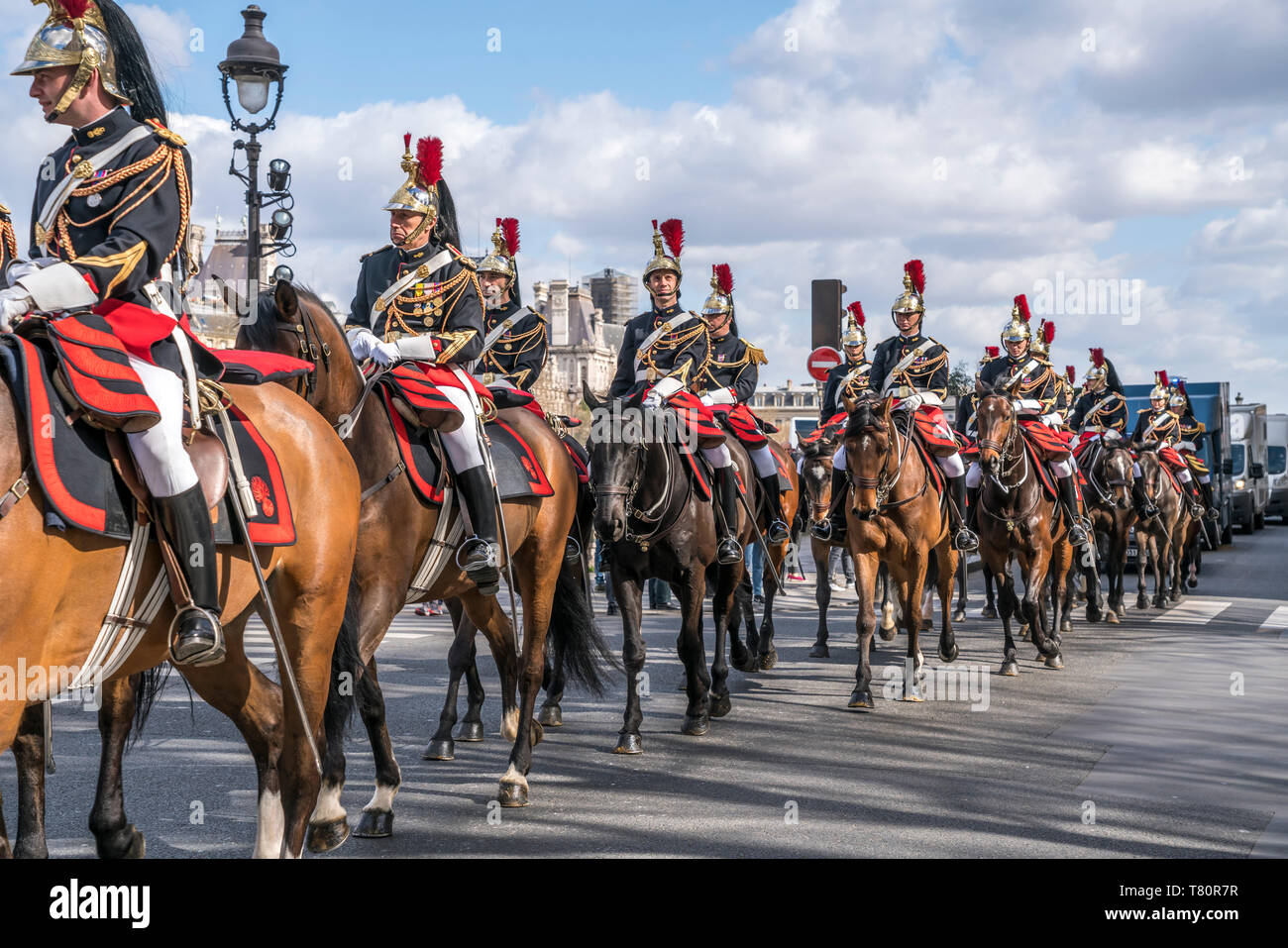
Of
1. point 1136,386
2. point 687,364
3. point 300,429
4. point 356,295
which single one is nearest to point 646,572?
point 687,364

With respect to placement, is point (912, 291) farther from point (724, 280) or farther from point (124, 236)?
point (124, 236)

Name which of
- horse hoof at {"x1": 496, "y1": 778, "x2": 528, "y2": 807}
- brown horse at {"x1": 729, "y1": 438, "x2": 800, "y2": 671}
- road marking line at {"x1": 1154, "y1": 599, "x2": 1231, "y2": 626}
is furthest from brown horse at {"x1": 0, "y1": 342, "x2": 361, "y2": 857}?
road marking line at {"x1": 1154, "y1": 599, "x2": 1231, "y2": 626}

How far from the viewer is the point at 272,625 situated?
507 centimetres

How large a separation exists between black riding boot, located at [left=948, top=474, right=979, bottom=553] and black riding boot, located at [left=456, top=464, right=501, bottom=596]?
5995mm

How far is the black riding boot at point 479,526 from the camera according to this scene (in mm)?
7094

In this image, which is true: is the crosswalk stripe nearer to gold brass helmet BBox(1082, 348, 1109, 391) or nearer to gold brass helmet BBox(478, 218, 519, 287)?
gold brass helmet BBox(1082, 348, 1109, 391)

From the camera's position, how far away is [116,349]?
4340mm

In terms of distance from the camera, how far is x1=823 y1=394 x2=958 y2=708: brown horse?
10812 mm

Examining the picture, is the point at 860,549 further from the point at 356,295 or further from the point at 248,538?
the point at 248,538

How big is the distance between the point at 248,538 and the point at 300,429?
77 cm

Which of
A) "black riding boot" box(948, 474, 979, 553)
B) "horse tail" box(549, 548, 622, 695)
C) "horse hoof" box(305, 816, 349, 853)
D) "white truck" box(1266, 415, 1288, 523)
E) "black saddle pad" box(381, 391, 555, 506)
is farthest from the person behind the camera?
"white truck" box(1266, 415, 1288, 523)

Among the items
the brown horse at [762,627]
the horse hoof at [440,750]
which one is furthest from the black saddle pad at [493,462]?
the brown horse at [762,627]

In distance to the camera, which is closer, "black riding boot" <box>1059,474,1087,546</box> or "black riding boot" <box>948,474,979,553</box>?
"black riding boot" <box>948,474,979,553</box>
